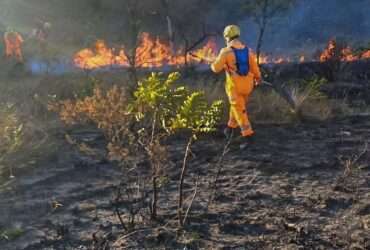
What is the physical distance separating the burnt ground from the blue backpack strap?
3.14ft

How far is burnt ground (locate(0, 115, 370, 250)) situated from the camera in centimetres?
468

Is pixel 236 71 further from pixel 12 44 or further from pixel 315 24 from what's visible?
pixel 315 24

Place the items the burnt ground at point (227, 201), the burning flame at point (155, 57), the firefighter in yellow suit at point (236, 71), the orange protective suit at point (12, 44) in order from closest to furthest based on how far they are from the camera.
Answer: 1. the burnt ground at point (227, 201)
2. the firefighter in yellow suit at point (236, 71)
3. the burning flame at point (155, 57)
4. the orange protective suit at point (12, 44)

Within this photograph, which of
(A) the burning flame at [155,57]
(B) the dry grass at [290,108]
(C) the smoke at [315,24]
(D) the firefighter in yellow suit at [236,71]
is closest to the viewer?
(D) the firefighter in yellow suit at [236,71]

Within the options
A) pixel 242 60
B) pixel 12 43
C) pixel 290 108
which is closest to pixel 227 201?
pixel 242 60

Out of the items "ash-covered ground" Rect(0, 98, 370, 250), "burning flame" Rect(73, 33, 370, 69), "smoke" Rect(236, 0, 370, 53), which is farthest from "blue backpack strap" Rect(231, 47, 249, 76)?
"smoke" Rect(236, 0, 370, 53)

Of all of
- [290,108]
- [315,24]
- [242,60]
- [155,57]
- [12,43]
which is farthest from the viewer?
[315,24]

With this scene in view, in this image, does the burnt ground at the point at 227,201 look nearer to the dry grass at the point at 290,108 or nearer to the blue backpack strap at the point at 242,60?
the blue backpack strap at the point at 242,60

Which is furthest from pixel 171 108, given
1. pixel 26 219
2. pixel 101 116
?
pixel 26 219

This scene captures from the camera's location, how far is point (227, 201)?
5.57 metres

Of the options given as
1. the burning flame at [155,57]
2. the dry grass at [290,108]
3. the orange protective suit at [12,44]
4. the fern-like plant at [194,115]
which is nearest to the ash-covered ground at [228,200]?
the fern-like plant at [194,115]

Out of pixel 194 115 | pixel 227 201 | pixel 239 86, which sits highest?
pixel 239 86

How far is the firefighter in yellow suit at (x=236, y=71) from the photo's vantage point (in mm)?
7391

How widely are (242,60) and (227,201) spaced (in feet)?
7.97
